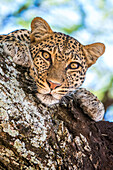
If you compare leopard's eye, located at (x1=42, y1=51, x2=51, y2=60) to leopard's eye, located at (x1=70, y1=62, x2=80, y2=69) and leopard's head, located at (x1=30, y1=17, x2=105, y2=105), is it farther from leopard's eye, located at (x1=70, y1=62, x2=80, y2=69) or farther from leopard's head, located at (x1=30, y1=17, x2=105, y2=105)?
leopard's eye, located at (x1=70, y1=62, x2=80, y2=69)

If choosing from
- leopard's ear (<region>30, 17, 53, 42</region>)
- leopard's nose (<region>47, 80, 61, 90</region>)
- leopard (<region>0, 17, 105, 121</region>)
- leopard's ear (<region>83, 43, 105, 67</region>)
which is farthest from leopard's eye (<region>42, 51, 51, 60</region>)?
leopard's ear (<region>83, 43, 105, 67</region>)

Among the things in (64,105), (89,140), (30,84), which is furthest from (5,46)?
(89,140)

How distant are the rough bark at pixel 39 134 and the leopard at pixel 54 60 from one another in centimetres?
18

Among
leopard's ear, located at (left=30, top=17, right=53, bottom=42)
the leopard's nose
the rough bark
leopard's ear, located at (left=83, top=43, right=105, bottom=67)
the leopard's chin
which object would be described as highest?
leopard's ear, located at (left=30, top=17, right=53, bottom=42)

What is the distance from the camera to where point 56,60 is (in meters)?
3.46

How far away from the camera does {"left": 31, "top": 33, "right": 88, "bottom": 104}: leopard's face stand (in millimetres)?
3102

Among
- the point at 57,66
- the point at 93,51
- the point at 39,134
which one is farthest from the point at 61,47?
the point at 39,134

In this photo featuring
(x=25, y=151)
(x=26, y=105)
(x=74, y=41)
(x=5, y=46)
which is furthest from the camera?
(x=74, y=41)

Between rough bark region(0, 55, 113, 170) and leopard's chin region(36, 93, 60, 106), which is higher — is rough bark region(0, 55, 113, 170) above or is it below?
below

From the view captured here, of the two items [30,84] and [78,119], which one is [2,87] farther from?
[78,119]

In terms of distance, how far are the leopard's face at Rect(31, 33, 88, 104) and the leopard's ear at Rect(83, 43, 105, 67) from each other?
0.11m

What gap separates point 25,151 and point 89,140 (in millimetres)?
1052

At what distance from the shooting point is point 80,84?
389 centimetres

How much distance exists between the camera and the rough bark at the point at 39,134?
7.20 ft
